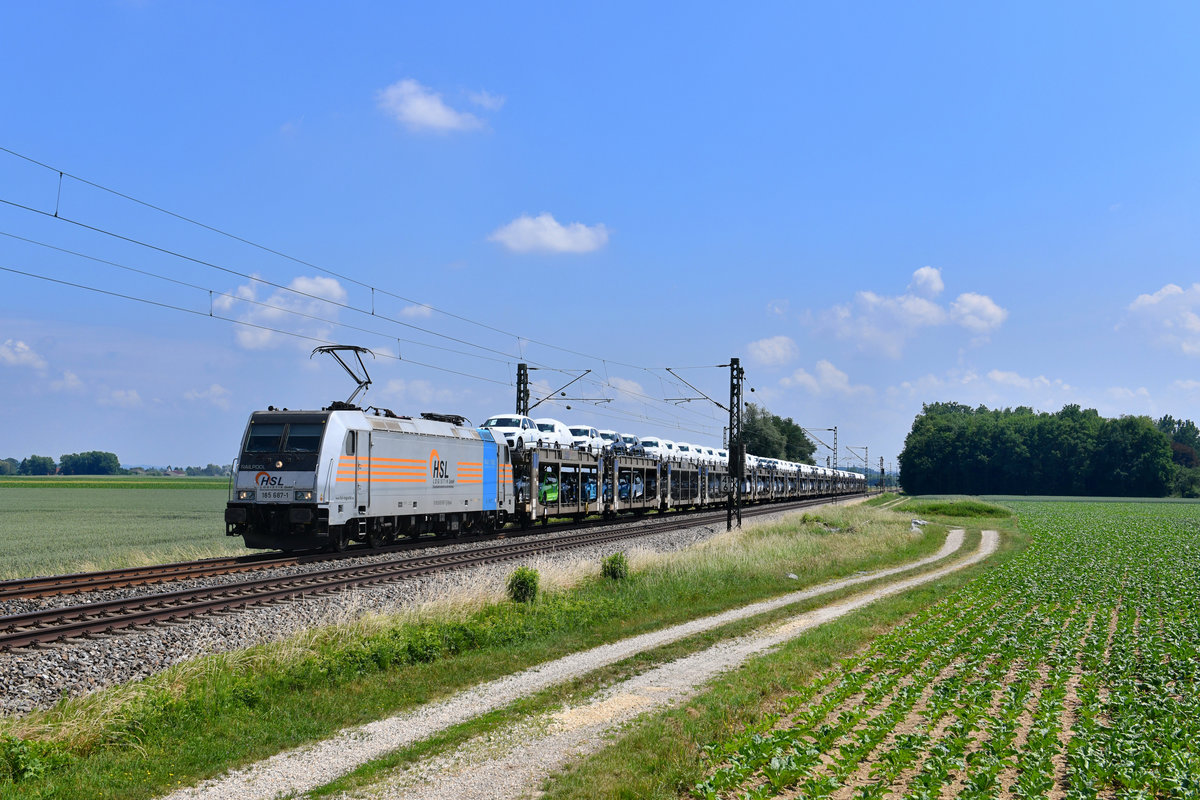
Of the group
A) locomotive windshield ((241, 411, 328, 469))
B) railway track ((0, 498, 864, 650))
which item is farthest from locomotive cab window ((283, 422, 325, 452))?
railway track ((0, 498, 864, 650))

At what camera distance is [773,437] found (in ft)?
471

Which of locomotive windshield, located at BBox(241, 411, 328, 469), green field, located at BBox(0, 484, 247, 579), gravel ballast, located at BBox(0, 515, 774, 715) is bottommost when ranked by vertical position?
green field, located at BBox(0, 484, 247, 579)

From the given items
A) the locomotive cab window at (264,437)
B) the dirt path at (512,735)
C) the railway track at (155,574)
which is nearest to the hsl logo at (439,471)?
the railway track at (155,574)

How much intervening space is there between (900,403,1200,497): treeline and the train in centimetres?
12618

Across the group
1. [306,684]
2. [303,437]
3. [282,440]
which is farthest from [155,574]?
[306,684]

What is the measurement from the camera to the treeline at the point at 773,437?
5610 inches

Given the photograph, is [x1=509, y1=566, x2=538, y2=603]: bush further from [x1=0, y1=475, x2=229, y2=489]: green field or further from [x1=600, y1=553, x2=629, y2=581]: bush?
[x1=0, y1=475, x2=229, y2=489]: green field

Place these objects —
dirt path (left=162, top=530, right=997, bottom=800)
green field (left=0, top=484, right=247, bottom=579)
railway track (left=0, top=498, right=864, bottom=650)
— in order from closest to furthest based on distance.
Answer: dirt path (left=162, top=530, right=997, bottom=800), railway track (left=0, top=498, right=864, bottom=650), green field (left=0, top=484, right=247, bottom=579)

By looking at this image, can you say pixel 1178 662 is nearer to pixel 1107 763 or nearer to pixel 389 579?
pixel 1107 763

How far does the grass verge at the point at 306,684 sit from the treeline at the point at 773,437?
11178 centimetres

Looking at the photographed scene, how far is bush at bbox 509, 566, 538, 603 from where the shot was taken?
18.0 meters

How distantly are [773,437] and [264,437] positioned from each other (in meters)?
125

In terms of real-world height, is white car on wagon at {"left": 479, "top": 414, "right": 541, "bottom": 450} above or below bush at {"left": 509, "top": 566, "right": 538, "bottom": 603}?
above

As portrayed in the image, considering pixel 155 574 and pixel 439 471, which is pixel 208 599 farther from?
pixel 439 471
